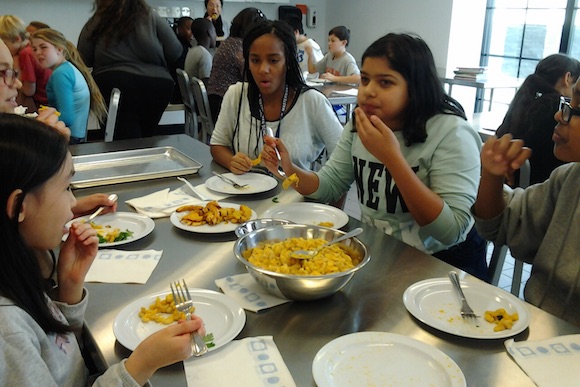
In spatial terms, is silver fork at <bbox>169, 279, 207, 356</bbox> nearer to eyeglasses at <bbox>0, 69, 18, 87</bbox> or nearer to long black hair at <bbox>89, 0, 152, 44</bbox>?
eyeglasses at <bbox>0, 69, 18, 87</bbox>

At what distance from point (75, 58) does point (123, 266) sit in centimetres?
253

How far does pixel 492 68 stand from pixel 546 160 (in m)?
4.14

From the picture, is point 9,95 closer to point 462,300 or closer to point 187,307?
point 187,307

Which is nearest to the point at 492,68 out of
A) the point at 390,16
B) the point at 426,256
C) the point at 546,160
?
the point at 390,16

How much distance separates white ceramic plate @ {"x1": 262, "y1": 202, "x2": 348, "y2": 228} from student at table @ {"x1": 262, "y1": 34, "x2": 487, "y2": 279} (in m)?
0.14

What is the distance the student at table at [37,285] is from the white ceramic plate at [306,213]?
2.19 ft

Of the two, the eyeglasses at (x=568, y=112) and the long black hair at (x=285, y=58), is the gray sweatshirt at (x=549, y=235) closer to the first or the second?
the eyeglasses at (x=568, y=112)

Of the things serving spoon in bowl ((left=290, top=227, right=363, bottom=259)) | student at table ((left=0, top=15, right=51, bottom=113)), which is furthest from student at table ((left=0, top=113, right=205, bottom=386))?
student at table ((left=0, top=15, right=51, bottom=113))

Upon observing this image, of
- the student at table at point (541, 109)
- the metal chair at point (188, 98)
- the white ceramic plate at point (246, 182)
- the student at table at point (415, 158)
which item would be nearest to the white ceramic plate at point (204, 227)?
the white ceramic plate at point (246, 182)

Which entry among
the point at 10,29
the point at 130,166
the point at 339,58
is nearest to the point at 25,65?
the point at 10,29

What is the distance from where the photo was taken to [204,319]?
3.22 feet

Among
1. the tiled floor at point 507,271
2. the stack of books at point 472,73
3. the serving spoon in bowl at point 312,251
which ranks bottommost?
the tiled floor at point 507,271

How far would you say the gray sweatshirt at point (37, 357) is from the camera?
2.44 feet

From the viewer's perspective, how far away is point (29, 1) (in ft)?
18.3
